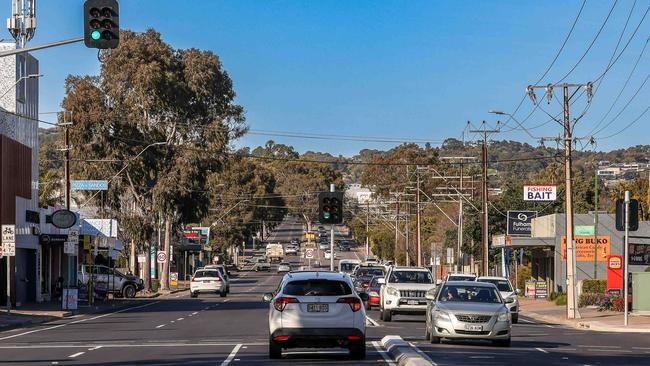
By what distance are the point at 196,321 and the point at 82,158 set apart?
38127mm

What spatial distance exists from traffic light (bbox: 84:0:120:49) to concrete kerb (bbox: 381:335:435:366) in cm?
797

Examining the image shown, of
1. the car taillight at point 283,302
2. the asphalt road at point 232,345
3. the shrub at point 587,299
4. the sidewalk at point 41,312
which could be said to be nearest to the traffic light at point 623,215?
the asphalt road at point 232,345

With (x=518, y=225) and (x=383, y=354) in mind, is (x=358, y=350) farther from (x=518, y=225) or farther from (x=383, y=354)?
(x=518, y=225)

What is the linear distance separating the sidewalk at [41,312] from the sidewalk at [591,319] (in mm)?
19295

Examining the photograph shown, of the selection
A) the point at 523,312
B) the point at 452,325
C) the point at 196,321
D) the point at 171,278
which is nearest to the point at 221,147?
the point at 171,278

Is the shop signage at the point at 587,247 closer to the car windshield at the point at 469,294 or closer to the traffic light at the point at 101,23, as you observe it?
the car windshield at the point at 469,294

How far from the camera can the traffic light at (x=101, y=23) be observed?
2167 centimetres

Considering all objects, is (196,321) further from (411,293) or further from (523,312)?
(523,312)

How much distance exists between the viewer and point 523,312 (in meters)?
53.2

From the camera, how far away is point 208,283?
6656 cm

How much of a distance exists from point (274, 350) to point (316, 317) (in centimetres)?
110

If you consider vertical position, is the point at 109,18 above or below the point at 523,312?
above

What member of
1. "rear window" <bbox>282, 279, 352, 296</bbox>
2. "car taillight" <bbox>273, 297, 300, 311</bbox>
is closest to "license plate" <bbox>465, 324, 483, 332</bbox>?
"rear window" <bbox>282, 279, 352, 296</bbox>

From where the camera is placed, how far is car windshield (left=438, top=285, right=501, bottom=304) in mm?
27375
